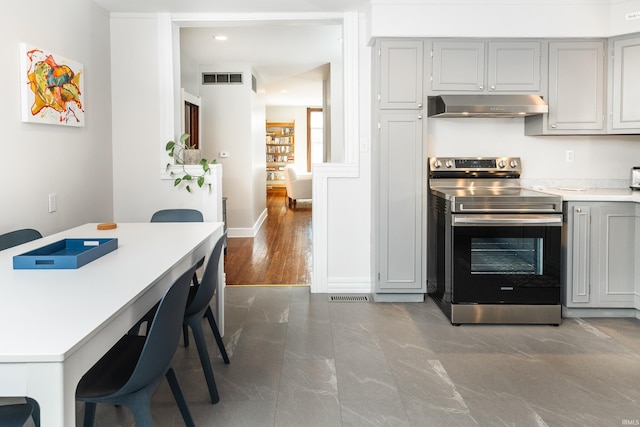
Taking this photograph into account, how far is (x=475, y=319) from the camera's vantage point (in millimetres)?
3553

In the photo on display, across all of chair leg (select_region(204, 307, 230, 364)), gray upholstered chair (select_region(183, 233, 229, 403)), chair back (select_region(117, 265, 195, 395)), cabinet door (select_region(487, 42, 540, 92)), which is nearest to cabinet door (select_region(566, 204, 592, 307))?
cabinet door (select_region(487, 42, 540, 92))

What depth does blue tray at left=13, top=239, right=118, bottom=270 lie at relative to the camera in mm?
2014

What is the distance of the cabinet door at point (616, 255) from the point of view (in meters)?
3.58

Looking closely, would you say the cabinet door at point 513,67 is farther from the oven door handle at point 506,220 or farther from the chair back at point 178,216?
the chair back at point 178,216

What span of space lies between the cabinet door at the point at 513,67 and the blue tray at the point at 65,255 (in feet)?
9.56

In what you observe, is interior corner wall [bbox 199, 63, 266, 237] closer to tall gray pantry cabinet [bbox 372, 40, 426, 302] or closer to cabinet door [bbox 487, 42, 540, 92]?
tall gray pantry cabinet [bbox 372, 40, 426, 302]

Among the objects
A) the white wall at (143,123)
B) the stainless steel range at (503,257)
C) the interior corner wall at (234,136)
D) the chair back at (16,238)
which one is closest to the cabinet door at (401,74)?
the stainless steel range at (503,257)

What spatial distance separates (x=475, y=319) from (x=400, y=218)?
0.93 metres

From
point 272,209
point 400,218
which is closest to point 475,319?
point 400,218

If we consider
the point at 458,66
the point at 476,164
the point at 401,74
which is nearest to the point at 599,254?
the point at 476,164

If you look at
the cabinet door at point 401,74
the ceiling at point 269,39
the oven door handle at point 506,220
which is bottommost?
the oven door handle at point 506,220

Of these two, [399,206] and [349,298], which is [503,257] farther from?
[349,298]

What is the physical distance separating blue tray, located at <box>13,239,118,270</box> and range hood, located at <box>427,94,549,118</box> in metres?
2.48

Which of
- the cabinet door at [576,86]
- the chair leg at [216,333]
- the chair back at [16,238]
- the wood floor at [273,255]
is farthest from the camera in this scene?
the wood floor at [273,255]
